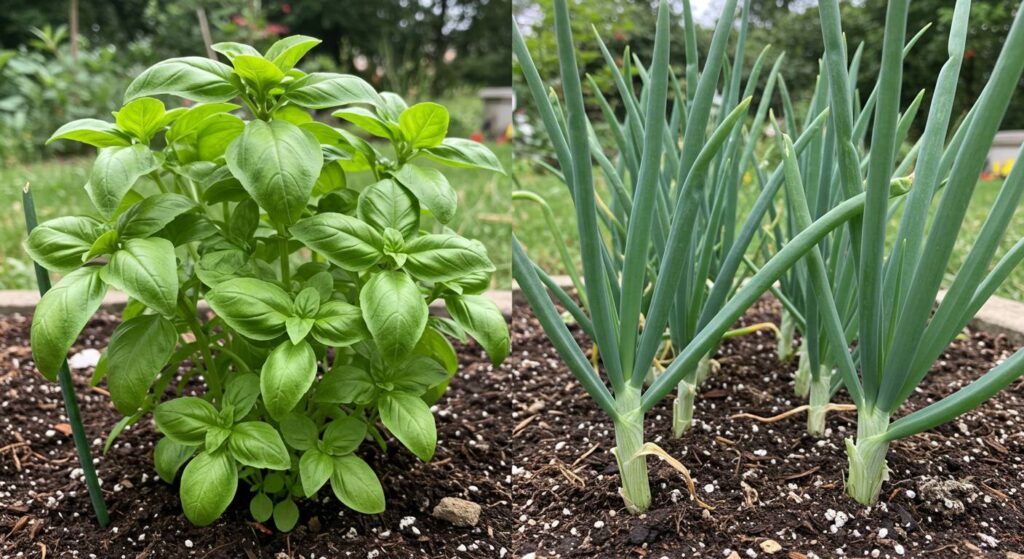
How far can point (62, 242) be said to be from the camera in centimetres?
94

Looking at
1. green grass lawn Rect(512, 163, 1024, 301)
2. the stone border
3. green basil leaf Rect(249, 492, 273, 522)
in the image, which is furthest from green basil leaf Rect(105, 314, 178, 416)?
green grass lawn Rect(512, 163, 1024, 301)

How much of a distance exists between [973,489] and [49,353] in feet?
3.72

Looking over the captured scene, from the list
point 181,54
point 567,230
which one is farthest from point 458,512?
point 181,54

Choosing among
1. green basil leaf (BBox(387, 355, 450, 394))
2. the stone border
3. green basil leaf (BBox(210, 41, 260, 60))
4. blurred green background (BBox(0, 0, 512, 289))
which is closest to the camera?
green basil leaf (BBox(210, 41, 260, 60))

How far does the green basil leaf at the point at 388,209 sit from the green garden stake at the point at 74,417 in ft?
1.32

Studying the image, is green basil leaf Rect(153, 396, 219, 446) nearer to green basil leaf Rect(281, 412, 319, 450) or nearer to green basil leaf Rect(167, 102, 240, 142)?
green basil leaf Rect(281, 412, 319, 450)

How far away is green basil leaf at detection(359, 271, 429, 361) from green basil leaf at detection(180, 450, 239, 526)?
0.26m

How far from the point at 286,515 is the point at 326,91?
1.86 ft

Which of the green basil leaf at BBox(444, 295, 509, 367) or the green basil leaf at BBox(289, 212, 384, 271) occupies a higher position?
the green basil leaf at BBox(289, 212, 384, 271)

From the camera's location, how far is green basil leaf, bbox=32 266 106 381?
0.86 metres

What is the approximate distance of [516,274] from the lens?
883 millimetres

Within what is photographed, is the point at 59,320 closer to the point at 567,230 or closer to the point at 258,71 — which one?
the point at 258,71

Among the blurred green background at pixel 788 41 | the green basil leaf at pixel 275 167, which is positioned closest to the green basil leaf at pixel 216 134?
the green basil leaf at pixel 275 167

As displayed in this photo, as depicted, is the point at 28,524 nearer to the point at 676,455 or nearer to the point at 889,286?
the point at 676,455
